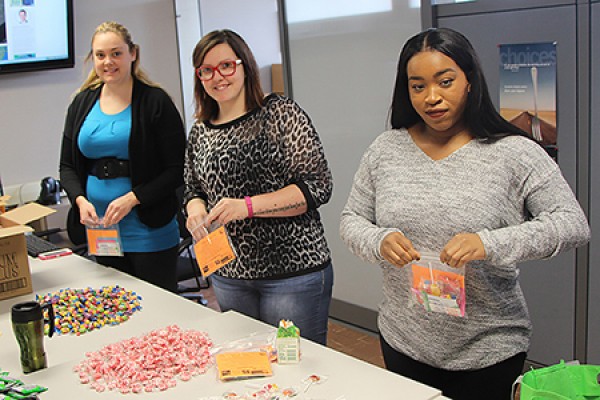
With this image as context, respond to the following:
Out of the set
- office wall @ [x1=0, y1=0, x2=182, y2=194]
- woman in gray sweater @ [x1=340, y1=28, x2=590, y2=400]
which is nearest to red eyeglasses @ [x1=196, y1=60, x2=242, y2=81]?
woman in gray sweater @ [x1=340, y1=28, x2=590, y2=400]


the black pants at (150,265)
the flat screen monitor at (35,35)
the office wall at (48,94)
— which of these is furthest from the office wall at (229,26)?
the black pants at (150,265)

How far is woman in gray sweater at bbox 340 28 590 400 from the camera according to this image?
178 centimetres

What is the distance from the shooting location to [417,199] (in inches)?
75.5

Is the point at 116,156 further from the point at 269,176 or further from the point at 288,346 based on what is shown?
the point at 288,346

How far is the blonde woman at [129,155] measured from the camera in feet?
9.83

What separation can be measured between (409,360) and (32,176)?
A: 4.15 meters

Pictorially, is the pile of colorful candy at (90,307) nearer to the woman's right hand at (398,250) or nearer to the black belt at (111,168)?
the black belt at (111,168)

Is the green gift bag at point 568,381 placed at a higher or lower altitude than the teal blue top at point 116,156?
lower

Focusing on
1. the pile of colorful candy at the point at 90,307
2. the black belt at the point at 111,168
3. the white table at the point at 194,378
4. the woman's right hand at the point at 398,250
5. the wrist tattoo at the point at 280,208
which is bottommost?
the white table at the point at 194,378

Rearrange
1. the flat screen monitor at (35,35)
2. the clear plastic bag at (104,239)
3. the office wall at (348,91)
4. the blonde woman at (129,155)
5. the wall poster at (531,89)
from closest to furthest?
the clear plastic bag at (104,239) → the blonde woman at (129,155) → the wall poster at (531,89) → the office wall at (348,91) → the flat screen monitor at (35,35)

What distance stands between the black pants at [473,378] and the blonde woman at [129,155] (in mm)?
1415

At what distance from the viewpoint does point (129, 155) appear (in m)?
3.00

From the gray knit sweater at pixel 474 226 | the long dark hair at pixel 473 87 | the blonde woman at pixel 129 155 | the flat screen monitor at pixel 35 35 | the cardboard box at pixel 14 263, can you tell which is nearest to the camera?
the gray knit sweater at pixel 474 226

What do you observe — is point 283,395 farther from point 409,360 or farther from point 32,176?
point 32,176
